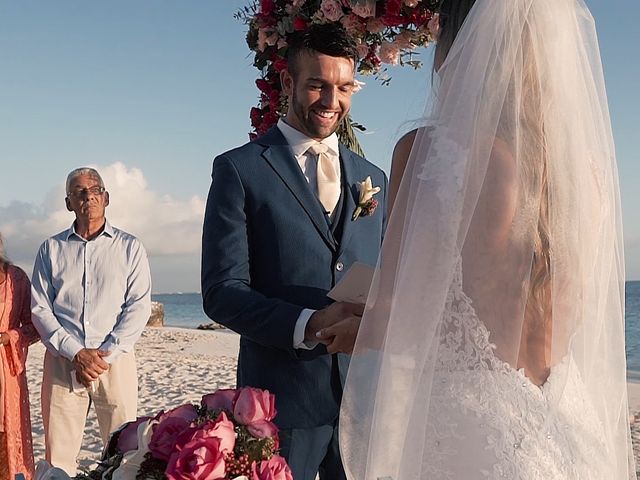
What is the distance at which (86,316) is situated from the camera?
523 cm

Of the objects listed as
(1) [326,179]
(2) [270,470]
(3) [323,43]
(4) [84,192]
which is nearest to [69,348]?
(4) [84,192]

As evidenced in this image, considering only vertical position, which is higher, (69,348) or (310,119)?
(310,119)

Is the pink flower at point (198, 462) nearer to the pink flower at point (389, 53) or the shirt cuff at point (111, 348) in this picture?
the pink flower at point (389, 53)

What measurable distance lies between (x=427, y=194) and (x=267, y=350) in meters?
1.05

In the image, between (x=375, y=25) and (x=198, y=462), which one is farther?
(x=375, y=25)

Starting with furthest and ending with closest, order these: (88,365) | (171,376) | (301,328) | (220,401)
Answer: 1. (171,376)
2. (88,365)
3. (301,328)
4. (220,401)

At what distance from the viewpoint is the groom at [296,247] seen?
262 cm

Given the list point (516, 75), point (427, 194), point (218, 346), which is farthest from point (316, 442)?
point (218, 346)

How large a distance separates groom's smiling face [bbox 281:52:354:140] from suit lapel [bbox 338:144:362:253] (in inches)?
5.3

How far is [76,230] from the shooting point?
5.46 m

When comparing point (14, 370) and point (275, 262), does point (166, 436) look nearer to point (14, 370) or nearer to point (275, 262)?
point (275, 262)

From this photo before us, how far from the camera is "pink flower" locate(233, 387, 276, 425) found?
64.0 inches

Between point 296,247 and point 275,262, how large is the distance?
0.30 ft

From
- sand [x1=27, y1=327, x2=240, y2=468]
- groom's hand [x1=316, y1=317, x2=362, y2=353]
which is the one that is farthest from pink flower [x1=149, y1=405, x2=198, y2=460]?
sand [x1=27, y1=327, x2=240, y2=468]
